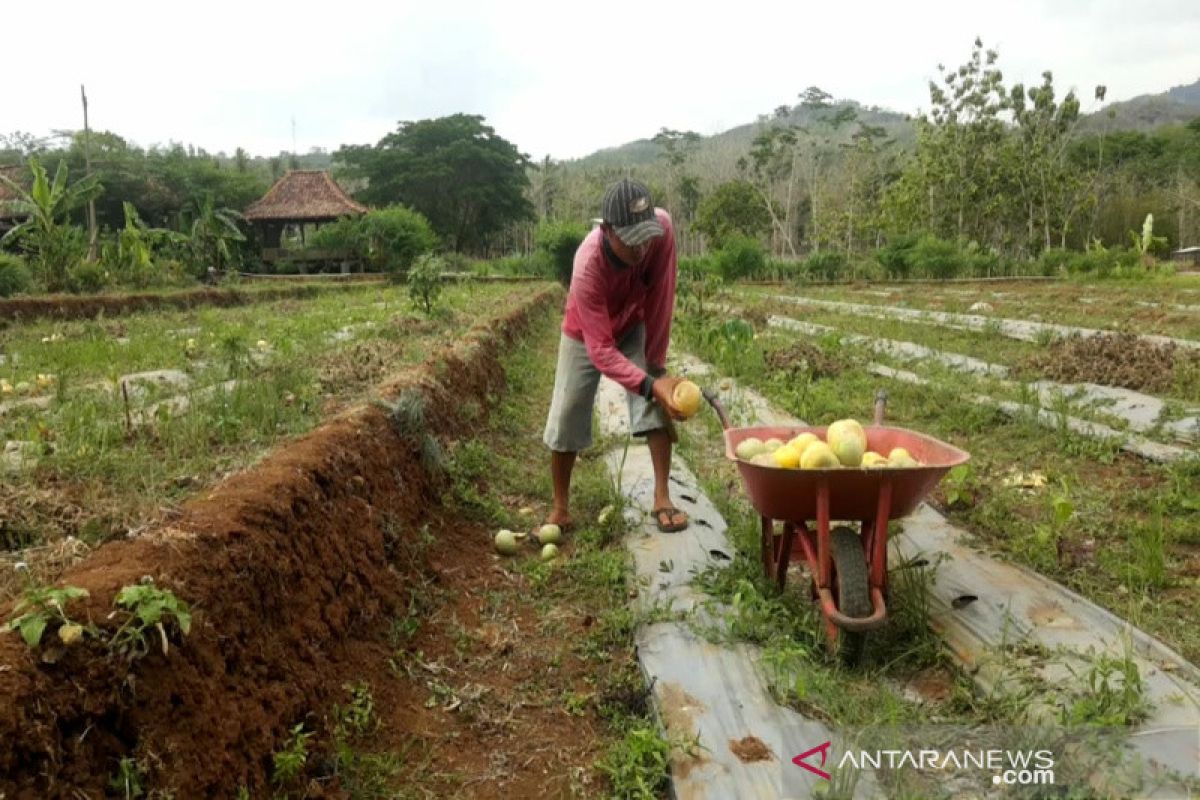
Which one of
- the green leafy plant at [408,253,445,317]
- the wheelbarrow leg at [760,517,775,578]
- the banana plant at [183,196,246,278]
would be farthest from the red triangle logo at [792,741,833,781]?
the banana plant at [183,196,246,278]

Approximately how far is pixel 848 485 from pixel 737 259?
2483 centimetres

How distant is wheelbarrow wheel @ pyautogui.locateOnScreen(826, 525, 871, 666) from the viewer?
9.45 ft

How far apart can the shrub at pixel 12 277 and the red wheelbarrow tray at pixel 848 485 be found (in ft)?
52.8

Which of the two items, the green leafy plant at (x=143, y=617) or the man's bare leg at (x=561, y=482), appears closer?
the green leafy plant at (x=143, y=617)

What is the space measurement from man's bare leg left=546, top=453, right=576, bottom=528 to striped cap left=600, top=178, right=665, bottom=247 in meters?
1.31

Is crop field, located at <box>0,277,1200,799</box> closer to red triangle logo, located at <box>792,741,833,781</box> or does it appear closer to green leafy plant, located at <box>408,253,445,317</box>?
red triangle logo, located at <box>792,741,833,781</box>

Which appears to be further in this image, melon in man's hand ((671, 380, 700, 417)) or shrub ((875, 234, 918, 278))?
shrub ((875, 234, 918, 278))

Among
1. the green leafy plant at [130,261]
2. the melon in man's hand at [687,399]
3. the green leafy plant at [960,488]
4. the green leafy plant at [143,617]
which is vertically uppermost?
the green leafy plant at [130,261]

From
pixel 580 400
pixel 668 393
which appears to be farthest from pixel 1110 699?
pixel 580 400

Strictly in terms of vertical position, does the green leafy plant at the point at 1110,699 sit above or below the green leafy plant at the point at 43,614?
below

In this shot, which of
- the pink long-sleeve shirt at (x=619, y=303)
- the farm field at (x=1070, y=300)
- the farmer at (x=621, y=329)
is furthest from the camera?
the farm field at (x=1070, y=300)

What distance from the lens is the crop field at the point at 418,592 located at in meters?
2.08

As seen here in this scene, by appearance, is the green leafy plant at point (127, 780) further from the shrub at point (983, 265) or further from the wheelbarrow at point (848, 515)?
the shrub at point (983, 265)

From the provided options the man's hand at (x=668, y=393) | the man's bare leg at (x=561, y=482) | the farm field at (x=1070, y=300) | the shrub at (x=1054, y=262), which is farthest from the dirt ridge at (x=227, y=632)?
the shrub at (x=1054, y=262)
